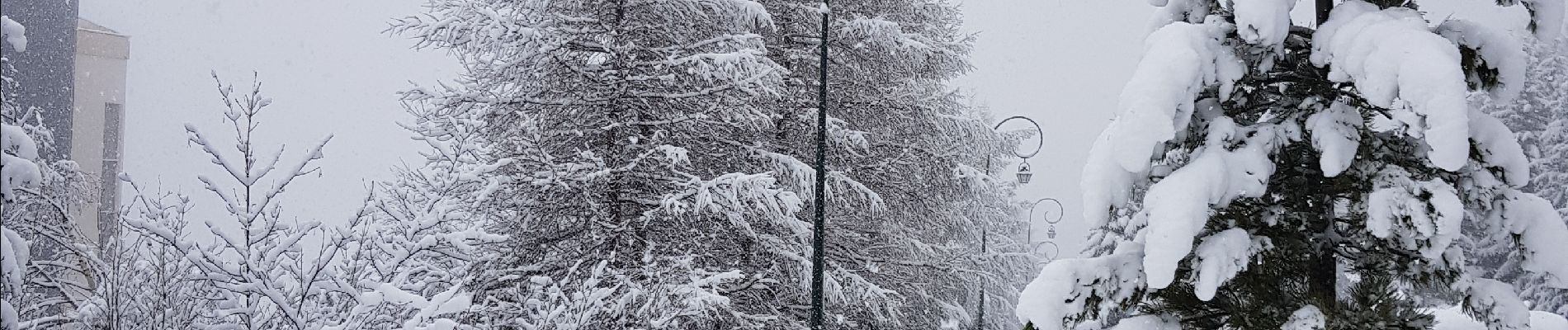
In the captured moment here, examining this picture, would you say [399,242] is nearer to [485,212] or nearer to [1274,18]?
[485,212]

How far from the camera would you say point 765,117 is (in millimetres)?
11961

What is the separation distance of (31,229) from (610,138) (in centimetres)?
505

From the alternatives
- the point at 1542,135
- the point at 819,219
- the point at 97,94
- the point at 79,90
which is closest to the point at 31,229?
the point at 819,219

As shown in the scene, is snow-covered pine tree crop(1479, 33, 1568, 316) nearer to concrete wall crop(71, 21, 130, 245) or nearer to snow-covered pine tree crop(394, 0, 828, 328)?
snow-covered pine tree crop(394, 0, 828, 328)

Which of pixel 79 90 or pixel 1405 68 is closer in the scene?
pixel 1405 68

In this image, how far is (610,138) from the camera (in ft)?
36.8

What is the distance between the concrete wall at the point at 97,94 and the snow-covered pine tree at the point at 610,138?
23623 mm

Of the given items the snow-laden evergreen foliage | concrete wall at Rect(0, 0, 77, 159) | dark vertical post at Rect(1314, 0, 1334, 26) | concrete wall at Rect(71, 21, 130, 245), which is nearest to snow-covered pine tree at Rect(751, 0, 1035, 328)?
the snow-laden evergreen foliage

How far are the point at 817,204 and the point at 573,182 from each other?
2.46 meters

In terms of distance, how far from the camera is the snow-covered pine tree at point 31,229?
346 cm

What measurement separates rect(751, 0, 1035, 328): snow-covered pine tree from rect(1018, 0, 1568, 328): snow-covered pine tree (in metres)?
7.23

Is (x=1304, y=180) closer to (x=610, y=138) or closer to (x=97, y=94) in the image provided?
(x=610, y=138)

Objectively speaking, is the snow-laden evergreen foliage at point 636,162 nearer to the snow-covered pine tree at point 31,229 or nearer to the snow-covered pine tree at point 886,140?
the snow-covered pine tree at point 886,140

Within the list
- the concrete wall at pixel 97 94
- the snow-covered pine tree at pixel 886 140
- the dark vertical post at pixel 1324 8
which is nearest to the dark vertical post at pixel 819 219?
the snow-covered pine tree at pixel 886 140
